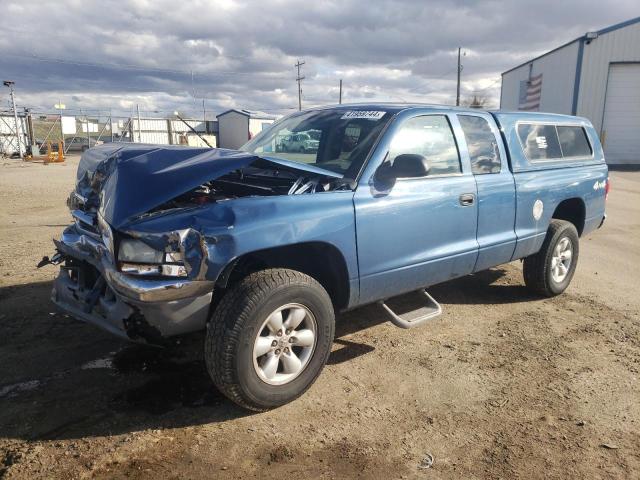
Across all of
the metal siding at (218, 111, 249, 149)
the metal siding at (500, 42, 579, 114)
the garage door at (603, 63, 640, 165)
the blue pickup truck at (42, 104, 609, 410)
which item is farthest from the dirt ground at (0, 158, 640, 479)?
the metal siding at (218, 111, 249, 149)

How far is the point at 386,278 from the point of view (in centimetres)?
350

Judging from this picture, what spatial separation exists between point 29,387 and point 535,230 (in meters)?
4.36

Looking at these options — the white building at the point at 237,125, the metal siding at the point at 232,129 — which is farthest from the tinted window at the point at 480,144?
the metal siding at the point at 232,129

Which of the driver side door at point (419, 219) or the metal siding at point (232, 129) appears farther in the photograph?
the metal siding at point (232, 129)

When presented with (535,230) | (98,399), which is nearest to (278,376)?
(98,399)

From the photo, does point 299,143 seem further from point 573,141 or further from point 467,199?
point 573,141

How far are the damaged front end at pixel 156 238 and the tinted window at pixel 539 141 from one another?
233 centimetres

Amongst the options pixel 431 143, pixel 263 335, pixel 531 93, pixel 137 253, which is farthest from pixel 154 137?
pixel 263 335

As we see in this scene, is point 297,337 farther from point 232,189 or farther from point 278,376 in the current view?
point 232,189

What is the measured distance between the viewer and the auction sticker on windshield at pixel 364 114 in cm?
377

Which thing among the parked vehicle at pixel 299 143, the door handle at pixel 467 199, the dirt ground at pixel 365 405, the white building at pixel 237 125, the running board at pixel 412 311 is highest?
the white building at pixel 237 125

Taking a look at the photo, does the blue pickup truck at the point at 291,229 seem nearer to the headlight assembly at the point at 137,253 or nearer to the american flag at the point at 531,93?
the headlight assembly at the point at 137,253

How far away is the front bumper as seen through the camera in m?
2.66

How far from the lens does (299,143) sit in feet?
13.8
